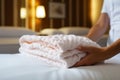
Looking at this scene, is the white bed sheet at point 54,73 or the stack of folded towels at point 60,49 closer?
the white bed sheet at point 54,73

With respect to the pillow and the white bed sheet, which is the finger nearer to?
the white bed sheet

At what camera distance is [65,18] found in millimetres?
4172

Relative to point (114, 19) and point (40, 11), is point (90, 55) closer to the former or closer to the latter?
point (114, 19)

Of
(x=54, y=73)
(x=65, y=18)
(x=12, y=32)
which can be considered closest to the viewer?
(x=54, y=73)

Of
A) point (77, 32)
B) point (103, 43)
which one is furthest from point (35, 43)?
point (77, 32)

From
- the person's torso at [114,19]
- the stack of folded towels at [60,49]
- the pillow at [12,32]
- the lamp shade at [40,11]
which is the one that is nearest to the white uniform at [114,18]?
the person's torso at [114,19]

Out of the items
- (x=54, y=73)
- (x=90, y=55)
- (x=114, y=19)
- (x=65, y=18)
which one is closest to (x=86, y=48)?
(x=90, y=55)

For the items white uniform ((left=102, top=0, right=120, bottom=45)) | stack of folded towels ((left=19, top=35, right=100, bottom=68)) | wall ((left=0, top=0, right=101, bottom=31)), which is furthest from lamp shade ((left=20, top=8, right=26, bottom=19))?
stack of folded towels ((left=19, top=35, right=100, bottom=68))

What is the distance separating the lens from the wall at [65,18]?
3.61m

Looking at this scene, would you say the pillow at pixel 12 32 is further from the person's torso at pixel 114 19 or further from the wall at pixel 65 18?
the person's torso at pixel 114 19

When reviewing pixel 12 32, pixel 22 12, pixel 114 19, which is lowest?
pixel 12 32

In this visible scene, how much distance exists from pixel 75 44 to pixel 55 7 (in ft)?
10.8

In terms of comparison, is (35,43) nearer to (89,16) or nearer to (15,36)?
(15,36)

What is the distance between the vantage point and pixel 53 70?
691 millimetres
